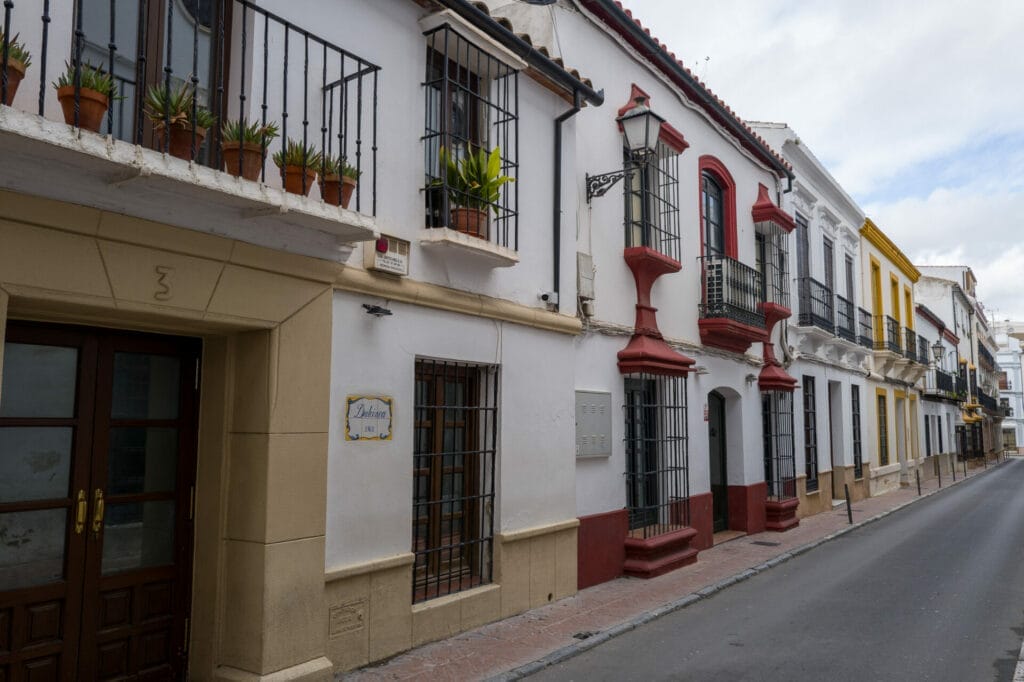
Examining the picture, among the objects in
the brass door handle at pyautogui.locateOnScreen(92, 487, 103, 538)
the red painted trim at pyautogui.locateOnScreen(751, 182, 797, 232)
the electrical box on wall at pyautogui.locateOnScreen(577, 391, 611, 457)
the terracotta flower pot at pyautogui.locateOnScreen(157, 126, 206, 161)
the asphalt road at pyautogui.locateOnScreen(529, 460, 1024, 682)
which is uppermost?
the red painted trim at pyautogui.locateOnScreen(751, 182, 797, 232)

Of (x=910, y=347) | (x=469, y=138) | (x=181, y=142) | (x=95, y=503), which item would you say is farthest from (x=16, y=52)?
(x=910, y=347)

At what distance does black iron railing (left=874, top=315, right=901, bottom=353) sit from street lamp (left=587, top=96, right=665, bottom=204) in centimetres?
1498

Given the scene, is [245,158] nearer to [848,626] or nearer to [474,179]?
[474,179]

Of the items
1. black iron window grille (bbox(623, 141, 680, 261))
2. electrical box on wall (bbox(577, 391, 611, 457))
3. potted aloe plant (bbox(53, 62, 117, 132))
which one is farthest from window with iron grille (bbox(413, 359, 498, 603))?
black iron window grille (bbox(623, 141, 680, 261))

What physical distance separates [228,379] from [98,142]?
187 cm

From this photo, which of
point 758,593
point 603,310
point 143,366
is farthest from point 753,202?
point 143,366

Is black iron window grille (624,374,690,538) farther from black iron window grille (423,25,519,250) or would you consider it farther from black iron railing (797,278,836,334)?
black iron railing (797,278,836,334)

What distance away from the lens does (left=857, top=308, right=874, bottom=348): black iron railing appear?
755 inches

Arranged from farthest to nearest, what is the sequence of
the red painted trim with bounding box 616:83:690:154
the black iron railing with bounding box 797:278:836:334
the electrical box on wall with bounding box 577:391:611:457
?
the black iron railing with bounding box 797:278:836:334
the red painted trim with bounding box 616:83:690:154
the electrical box on wall with bounding box 577:391:611:457

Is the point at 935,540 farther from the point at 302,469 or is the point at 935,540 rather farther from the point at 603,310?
the point at 302,469

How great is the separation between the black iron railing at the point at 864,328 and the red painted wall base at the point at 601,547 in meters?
12.6

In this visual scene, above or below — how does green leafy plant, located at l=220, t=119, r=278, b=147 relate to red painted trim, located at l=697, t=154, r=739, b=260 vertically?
below

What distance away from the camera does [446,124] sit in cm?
654

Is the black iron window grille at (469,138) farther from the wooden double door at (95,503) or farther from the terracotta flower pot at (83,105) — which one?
the terracotta flower pot at (83,105)
